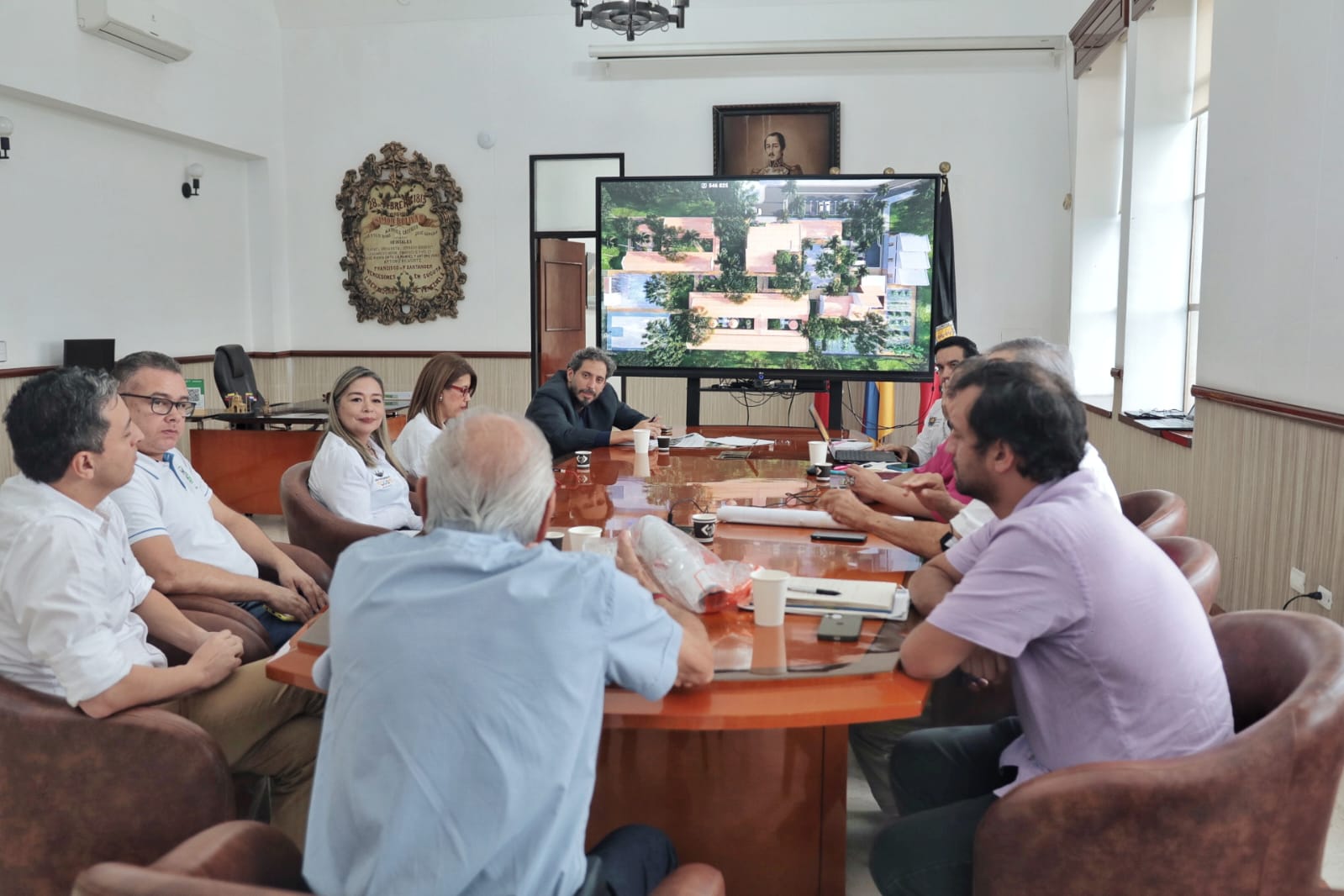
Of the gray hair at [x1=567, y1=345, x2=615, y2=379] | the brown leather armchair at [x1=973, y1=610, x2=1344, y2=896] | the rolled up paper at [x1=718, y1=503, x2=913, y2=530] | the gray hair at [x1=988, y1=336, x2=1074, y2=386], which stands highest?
the gray hair at [x1=988, y1=336, x2=1074, y2=386]

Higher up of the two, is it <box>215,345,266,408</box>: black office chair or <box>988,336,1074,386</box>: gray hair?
<box>988,336,1074,386</box>: gray hair

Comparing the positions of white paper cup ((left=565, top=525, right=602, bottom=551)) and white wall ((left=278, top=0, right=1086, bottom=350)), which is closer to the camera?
white paper cup ((left=565, top=525, right=602, bottom=551))

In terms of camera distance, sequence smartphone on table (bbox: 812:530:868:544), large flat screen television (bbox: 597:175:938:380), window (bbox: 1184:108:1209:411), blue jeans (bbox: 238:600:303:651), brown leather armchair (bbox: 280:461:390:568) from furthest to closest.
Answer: window (bbox: 1184:108:1209:411) → large flat screen television (bbox: 597:175:938:380) → brown leather armchair (bbox: 280:461:390:568) → blue jeans (bbox: 238:600:303:651) → smartphone on table (bbox: 812:530:868:544)

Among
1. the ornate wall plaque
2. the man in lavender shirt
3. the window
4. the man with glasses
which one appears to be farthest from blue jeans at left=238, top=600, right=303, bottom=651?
the ornate wall plaque

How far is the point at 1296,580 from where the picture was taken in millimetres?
3545

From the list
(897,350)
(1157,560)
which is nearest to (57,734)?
(1157,560)

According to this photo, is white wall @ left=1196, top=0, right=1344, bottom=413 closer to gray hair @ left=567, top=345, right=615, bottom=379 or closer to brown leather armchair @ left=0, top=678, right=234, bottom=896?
gray hair @ left=567, top=345, right=615, bottom=379

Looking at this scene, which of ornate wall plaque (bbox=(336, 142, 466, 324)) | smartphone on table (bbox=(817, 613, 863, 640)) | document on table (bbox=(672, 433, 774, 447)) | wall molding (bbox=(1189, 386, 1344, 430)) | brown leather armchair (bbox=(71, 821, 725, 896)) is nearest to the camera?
brown leather armchair (bbox=(71, 821, 725, 896))

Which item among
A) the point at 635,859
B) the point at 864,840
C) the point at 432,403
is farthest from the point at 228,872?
the point at 432,403

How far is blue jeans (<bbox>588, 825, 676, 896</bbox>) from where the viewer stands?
4.84 feet

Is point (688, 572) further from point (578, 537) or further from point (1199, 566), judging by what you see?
point (1199, 566)

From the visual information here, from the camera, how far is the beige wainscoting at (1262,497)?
3.31m

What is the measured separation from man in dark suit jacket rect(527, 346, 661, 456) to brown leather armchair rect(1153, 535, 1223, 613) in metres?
2.43

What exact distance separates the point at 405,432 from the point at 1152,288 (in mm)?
4063
